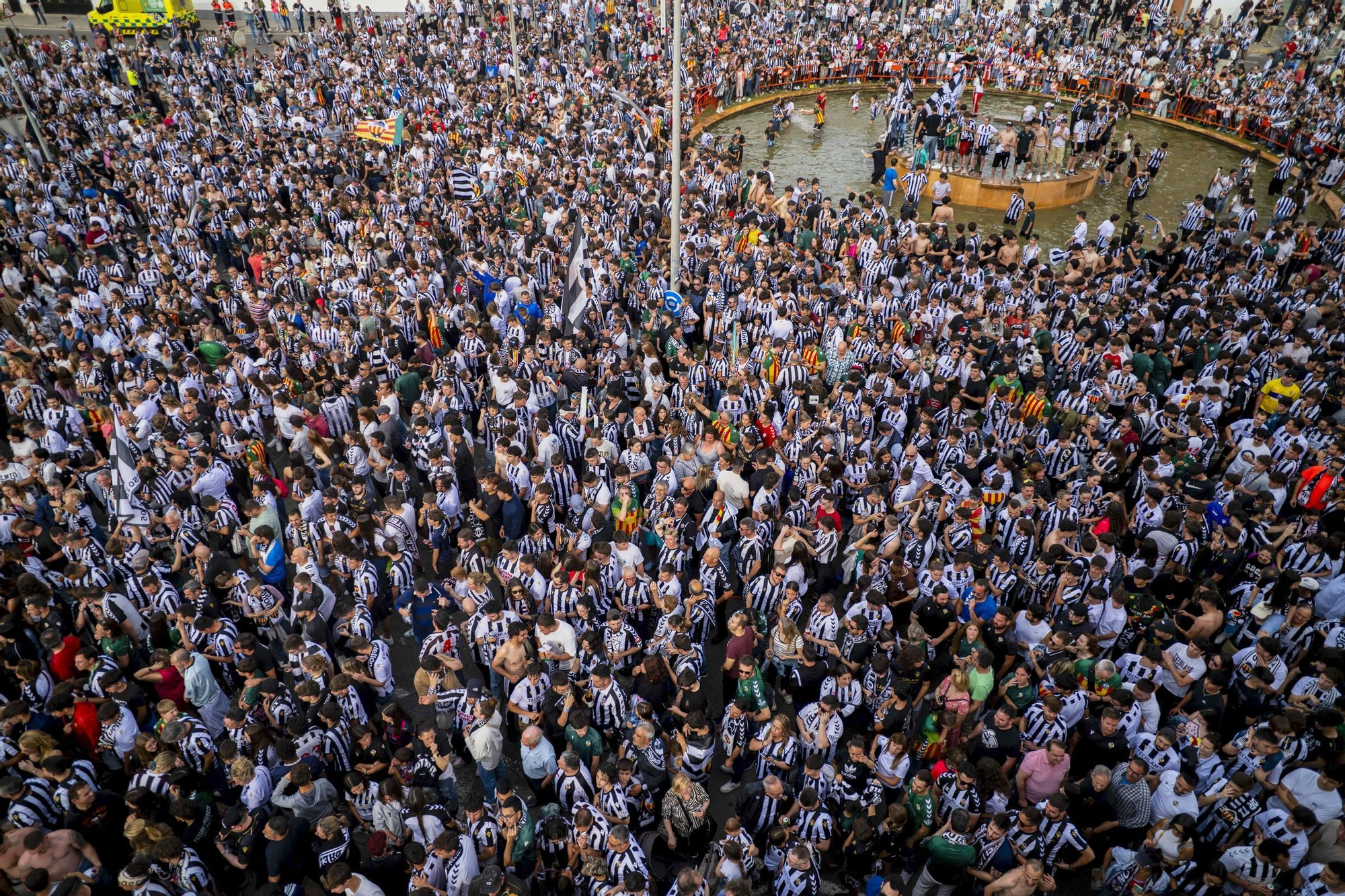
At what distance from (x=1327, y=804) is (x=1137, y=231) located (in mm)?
13124

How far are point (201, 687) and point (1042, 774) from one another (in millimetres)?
7020

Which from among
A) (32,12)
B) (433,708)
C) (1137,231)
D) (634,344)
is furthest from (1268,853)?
(32,12)

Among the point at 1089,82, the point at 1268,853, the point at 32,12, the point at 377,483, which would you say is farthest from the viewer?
the point at 32,12

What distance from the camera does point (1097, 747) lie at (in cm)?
623

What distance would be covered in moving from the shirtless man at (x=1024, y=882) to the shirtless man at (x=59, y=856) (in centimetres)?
626

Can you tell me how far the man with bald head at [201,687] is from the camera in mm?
6680

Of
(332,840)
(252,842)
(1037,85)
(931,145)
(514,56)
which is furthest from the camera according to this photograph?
(1037,85)

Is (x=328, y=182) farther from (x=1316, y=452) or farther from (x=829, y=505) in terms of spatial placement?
(x=1316, y=452)

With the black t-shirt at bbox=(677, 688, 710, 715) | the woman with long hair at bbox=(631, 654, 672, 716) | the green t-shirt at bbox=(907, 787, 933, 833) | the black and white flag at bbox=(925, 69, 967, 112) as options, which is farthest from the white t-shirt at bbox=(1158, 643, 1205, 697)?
the black and white flag at bbox=(925, 69, 967, 112)

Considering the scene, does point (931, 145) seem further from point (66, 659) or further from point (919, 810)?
point (66, 659)

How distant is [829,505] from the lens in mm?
8195

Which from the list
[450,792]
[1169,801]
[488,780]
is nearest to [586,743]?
[488,780]

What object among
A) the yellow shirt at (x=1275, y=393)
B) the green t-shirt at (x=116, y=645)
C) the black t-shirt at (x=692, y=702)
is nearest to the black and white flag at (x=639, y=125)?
the yellow shirt at (x=1275, y=393)

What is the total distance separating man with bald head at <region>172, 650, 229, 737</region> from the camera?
668 cm
